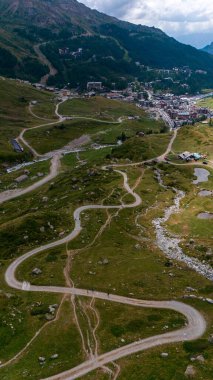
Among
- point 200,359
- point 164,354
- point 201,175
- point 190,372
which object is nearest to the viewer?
point 190,372

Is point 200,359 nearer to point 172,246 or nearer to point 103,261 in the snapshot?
point 103,261

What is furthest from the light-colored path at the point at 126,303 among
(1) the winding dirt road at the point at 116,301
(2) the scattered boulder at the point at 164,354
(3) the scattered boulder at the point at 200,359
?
(3) the scattered boulder at the point at 200,359

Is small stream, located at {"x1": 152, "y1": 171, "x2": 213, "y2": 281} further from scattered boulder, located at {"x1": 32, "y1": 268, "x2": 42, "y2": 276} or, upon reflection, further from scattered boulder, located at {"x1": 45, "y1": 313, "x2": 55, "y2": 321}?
scattered boulder, located at {"x1": 45, "y1": 313, "x2": 55, "y2": 321}

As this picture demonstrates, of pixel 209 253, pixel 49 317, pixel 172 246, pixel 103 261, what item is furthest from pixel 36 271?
pixel 209 253

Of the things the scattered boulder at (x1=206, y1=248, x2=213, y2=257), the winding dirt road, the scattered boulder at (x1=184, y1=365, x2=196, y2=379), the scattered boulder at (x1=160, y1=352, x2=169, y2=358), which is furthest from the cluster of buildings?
the scattered boulder at (x1=184, y1=365, x2=196, y2=379)

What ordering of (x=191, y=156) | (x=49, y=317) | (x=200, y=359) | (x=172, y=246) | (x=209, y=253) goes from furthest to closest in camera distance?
1. (x=191, y=156)
2. (x=172, y=246)
3. (x=209, y=253)
4. (x=49, y=317)
5. (x=200, y=359)

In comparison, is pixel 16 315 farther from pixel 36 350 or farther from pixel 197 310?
pixel 197 310

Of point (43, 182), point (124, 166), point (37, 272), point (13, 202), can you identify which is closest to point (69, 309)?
point (37, 272)

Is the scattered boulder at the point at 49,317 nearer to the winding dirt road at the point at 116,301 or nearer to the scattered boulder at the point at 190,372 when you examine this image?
the winding dirt road at the point at 116,301
